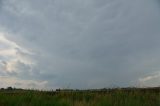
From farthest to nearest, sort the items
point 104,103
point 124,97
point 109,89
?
point 109,89 < point 124,97 < point 104,103

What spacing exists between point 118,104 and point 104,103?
61cm

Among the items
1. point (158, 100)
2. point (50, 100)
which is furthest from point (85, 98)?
point (158, 100)

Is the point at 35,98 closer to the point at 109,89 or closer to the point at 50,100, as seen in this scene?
the point at 50,100

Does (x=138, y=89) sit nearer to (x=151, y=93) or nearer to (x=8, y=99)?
(x=151, y=93)

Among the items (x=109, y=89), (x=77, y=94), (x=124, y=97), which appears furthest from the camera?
(x=109, y=89)

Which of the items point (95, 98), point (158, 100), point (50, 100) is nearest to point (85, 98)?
point (95, 98)

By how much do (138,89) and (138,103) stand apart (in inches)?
172

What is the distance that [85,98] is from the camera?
20625 millimetres

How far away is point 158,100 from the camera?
62.8 feet

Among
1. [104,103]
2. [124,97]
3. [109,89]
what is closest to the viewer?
[104,103]

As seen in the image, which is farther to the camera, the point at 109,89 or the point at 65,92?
the point at 109,89

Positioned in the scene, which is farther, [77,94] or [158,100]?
[77,94]

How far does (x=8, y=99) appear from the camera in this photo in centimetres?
1864

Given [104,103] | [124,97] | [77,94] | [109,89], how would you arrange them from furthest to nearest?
[109,89]
[77,94]
[124,97]
[104,103]
